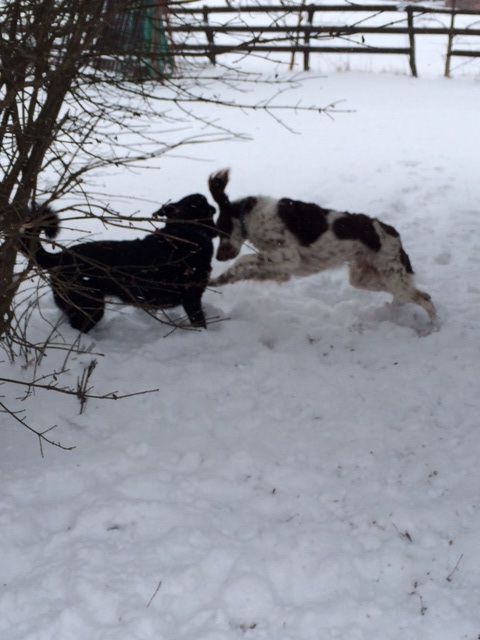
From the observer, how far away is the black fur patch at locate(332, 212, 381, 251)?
213 inches

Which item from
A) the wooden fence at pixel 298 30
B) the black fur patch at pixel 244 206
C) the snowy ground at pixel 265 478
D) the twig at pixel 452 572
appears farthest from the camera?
the black fur patch at pixel 244 206

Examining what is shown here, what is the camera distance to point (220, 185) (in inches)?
209

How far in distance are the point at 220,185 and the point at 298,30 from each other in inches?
56.6

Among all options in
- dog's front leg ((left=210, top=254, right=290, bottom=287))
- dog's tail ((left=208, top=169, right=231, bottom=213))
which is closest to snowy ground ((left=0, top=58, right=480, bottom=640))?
dog's front leg ((left=210, top=254, right=290, bottom=287))

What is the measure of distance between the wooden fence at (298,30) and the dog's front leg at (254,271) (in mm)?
1528

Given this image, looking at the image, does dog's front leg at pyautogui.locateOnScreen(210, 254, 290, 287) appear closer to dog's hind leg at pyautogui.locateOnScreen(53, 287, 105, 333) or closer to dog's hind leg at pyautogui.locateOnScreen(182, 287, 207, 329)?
dog's hind leg at pyautogui.locateOnScreen(182, 287, 207, 329)

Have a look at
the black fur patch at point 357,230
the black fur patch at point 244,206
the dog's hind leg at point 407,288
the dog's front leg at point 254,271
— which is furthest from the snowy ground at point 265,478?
the black fur patch at point 244,206

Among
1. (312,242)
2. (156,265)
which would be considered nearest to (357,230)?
(312,242)

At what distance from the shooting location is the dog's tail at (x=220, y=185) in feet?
17.3

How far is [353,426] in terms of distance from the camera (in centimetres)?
445

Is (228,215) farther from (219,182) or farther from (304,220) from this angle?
(304,220)

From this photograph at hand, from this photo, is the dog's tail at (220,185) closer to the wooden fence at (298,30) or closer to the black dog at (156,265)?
the black dog at (156,265)

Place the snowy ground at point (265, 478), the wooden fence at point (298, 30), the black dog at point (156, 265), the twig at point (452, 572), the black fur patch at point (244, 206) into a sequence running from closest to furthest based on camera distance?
the snowy ground at point (265, 478)
the twig at point (452, 572)
the wooden fence at point (298, 30)
the black dog at point (156, 265)
the black fur patch at point (244, 206)

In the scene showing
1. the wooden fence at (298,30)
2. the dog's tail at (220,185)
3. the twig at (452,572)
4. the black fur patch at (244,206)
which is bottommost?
the twig at (452,572)
